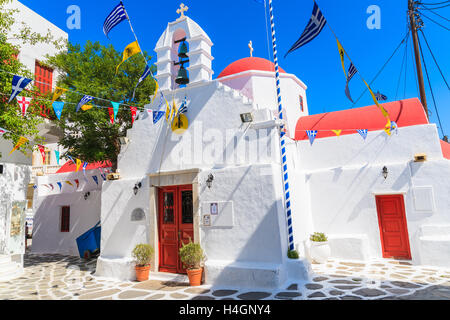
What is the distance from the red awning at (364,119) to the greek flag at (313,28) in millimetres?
4055

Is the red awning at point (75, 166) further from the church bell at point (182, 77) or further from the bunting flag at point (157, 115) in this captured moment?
the church bell at point (182, 77)

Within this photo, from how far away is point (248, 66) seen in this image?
11.9 meters

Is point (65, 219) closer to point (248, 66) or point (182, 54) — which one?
point (182, 54)

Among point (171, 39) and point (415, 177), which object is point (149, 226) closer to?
point (171, 39)

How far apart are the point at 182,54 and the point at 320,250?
24.4 feet

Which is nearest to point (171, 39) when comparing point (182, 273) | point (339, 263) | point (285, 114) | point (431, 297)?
point (285, 114)

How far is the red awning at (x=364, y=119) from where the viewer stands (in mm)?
9211

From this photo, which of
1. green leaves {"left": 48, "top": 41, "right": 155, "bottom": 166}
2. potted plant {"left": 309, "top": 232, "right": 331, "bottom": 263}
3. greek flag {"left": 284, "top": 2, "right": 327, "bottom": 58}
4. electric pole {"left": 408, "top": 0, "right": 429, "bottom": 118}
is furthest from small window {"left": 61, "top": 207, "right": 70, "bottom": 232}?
electric pole {"left": 408, "top": 0, "right": 429, "bottom": 118}

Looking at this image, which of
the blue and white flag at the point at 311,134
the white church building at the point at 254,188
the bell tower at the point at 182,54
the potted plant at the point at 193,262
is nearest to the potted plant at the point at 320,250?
the white church building at the point at 254,188

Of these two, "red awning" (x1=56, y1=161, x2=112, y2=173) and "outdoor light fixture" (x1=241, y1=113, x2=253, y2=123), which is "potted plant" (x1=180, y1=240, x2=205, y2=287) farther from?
"red awning" (x1=56, y1=161, x2=112, y2=173)

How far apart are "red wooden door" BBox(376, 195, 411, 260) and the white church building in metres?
0.03

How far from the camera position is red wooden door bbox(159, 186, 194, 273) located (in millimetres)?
7426

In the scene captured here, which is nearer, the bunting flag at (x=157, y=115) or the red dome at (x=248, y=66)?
the bunting flag at (x=157, y=115)

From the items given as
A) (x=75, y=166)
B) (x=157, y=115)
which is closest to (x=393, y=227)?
(x=157, y=115)
